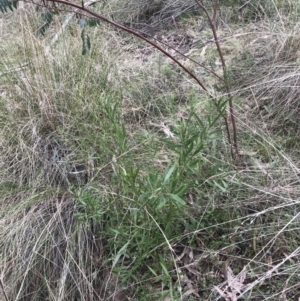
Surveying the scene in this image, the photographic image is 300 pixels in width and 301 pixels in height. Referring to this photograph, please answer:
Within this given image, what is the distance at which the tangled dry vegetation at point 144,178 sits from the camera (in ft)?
5.11

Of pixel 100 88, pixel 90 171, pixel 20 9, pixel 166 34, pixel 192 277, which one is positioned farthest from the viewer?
pixel 166 34

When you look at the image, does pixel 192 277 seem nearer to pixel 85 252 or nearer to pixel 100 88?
pixel 85 252

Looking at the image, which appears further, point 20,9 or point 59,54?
point 20,9

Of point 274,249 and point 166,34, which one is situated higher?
point 166,34

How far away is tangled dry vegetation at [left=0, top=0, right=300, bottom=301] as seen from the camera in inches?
61.4

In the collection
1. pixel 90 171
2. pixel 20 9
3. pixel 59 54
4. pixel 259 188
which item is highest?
pixel 20 9

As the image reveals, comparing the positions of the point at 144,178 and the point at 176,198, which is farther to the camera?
the point at 144,178

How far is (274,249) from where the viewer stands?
1600 millimetres

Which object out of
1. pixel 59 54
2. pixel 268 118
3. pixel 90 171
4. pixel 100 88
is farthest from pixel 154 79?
pixel 90 171

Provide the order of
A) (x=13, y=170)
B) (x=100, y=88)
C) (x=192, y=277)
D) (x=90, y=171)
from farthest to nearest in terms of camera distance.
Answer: (x=100, y=88)
(x=13, y=170)
(x=90, y=171)
(x=192, y=277)

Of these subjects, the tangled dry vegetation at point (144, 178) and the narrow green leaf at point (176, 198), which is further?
the tangled dry vegetation at point (144, 178)

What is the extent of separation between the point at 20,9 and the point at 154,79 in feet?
3.65

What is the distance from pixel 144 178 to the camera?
66.8 inches

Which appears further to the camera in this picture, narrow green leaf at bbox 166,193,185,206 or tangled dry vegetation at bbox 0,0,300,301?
tangled dry vegetation at bbox 0,0,300,301
